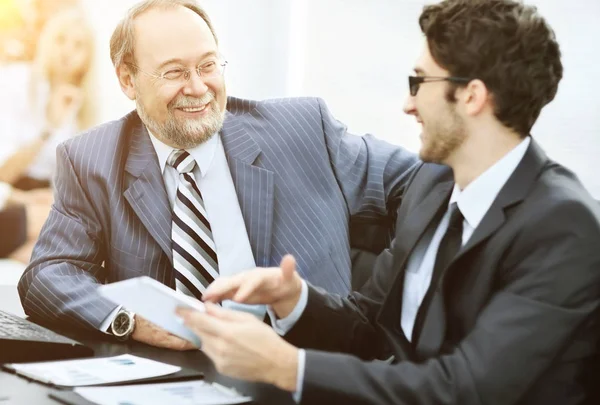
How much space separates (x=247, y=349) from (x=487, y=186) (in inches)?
21.6

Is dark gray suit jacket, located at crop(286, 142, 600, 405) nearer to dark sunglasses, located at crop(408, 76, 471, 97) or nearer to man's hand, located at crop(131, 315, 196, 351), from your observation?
dark sunglasses, located at crop(408, 76, 471, 97)

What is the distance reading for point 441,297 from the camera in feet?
4.69

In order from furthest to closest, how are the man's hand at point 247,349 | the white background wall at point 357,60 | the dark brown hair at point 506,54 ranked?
the white background wall at point 357,60
the dark brown hair at point 506,54
the man's hand at point 247,349

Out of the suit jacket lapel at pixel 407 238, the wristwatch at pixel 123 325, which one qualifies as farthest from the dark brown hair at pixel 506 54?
the wristwatch at pixel 123 325

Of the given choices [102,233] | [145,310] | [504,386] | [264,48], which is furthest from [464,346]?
[264,48]

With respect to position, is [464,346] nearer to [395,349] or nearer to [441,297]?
[441,297]

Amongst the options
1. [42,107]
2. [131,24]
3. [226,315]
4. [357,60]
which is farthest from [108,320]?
[42,107]

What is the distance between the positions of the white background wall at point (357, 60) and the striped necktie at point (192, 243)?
4.01ft

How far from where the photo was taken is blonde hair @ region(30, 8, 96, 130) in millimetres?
3756

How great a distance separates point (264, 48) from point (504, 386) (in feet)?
9.33

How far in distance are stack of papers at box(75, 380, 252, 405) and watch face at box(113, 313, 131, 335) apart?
1.46 ft

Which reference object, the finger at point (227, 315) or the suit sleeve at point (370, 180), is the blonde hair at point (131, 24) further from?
the finger at point (227, 315)

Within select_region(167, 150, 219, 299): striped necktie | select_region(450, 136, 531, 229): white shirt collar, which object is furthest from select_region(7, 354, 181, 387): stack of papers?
select_region(450, 136, 531, 229): white shirt collar

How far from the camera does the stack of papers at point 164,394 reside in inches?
50.6
